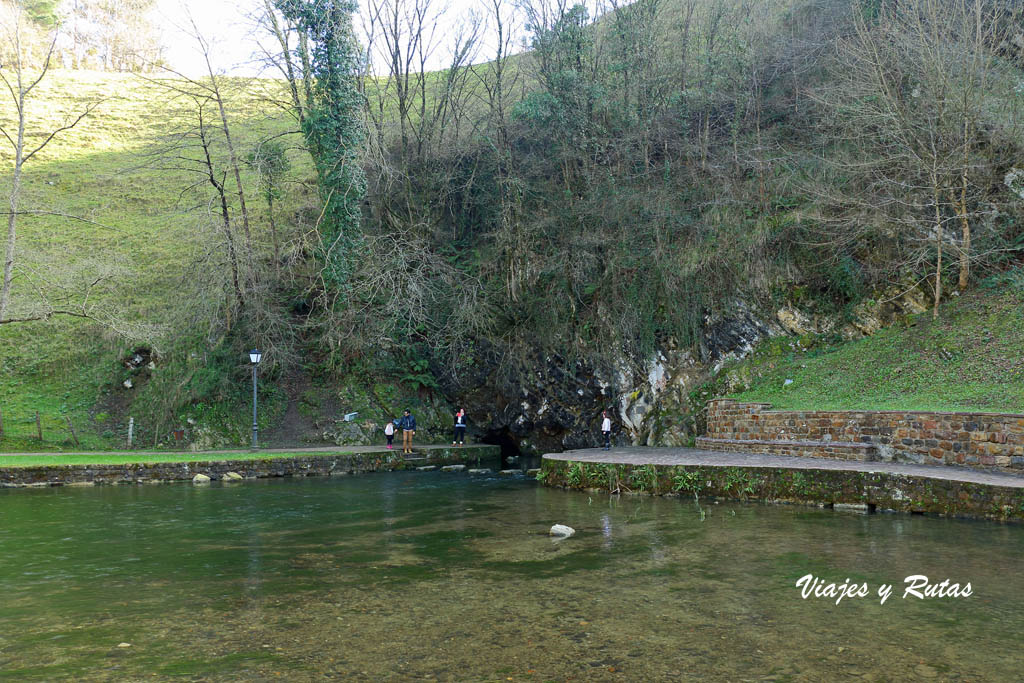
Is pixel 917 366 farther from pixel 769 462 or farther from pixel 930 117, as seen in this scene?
pixel 930 117

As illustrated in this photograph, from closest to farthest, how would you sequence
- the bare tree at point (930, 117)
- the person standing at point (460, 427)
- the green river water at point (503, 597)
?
1. the green river water at point (503, 597)
2. the bare tree at point (930, 117)
3. the person standing at point (460, 427)

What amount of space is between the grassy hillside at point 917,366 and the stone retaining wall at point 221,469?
34.6 ft

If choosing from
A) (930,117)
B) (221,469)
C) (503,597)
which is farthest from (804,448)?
(221,469)

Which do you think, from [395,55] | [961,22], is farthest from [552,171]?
[961,22]

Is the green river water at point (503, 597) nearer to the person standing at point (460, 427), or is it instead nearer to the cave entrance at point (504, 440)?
the person standing at point (460, 427)

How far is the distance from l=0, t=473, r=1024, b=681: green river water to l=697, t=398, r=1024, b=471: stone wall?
302 centimetres

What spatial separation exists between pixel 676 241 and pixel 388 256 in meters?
10.9

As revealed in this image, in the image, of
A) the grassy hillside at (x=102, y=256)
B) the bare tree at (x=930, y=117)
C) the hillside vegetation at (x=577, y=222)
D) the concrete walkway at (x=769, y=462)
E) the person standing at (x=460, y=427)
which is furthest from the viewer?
the grassy hillside at (x=102, y=256)

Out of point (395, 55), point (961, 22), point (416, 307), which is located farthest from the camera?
point (395, 55)

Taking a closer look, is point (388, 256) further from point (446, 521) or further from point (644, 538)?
point (644, 538)

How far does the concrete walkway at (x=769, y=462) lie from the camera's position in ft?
40.5

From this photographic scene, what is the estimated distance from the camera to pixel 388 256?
28.0 meters

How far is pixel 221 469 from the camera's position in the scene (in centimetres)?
2047

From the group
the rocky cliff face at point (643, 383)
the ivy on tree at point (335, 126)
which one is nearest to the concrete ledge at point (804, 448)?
the rocky cliff face at point (643, 383)
